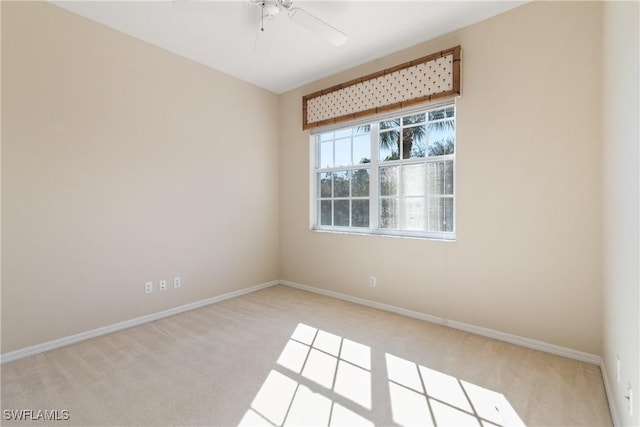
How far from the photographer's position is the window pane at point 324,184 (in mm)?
4133

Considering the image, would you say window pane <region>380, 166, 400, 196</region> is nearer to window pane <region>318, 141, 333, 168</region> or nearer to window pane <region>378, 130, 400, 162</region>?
window pane <region>378, 130, 400, 162</region>

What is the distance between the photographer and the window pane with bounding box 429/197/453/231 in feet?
9.96

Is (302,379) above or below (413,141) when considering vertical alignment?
below

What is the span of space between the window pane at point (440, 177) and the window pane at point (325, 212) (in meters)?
1.43

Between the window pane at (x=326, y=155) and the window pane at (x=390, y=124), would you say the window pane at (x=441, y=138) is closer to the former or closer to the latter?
the window pane at (x=390, y=124)

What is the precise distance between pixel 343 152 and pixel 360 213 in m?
0.83

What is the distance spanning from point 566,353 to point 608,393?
1.75ft

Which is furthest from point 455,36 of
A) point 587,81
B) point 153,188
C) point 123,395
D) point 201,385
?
point 123,395

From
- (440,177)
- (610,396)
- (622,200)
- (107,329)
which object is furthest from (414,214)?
(107,329)

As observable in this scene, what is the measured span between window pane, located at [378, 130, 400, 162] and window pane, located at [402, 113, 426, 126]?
0.14m

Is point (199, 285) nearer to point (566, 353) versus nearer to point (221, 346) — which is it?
point (221, 346)

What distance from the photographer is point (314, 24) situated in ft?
7.61

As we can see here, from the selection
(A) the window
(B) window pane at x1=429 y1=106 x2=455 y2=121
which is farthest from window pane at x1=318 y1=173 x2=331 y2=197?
(B) window pane at x1=429 y1=106 x2=455 y2=121

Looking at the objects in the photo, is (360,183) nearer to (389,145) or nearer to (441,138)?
(389,145)
